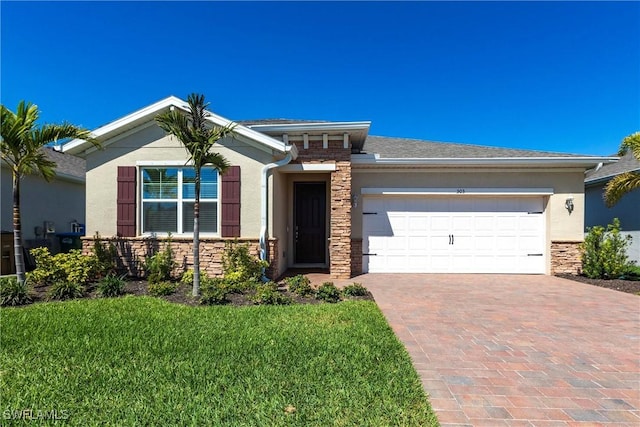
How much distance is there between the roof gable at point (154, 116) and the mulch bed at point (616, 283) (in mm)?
8551

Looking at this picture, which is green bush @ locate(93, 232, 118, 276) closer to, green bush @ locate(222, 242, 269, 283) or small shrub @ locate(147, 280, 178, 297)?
small shrub @ locate(147, 280, 178, 297)

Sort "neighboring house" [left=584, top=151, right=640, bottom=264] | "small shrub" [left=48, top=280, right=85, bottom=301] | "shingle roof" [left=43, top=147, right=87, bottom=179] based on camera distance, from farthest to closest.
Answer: "shingle roof" [left=43, top=147, right=87, bottom=179]
"neighboring house" [left=584, top=151, right=640, bottom=264]
"small shrub" [left=48, top=280, right=85, bottom=301]

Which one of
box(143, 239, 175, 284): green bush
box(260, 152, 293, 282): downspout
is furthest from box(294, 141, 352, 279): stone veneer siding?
box(143, 239, 175, 284): green bush

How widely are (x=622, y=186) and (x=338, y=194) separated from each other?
7.27 metres

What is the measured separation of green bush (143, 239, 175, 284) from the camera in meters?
7.45

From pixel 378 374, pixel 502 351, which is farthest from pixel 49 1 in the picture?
pixel 502 351

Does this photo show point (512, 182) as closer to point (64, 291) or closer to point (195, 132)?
point (195, 132)

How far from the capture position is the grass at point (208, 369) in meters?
2.61

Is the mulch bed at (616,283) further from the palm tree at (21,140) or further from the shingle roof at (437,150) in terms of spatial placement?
the palm tree at (21,140)

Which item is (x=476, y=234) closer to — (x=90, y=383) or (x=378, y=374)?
(x=378, y=374)

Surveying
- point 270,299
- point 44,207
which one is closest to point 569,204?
point 270,299

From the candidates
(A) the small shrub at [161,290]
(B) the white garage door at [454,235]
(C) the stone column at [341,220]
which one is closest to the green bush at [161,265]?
(A) the small shrub at [161,290]

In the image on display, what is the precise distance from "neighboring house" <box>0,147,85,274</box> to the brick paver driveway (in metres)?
10.8

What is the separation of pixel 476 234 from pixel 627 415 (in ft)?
24.8
